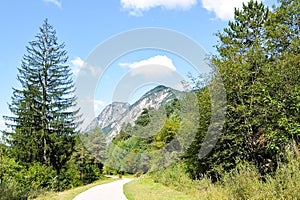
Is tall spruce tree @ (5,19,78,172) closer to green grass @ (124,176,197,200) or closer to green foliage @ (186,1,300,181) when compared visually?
green grass @ (124,176,197,200)

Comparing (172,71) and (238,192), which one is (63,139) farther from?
(238,192)

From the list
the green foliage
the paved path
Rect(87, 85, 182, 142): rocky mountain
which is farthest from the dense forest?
the paved path

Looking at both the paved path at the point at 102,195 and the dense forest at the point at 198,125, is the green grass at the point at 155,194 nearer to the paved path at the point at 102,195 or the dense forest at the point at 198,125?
the paved path at the point at 102,195

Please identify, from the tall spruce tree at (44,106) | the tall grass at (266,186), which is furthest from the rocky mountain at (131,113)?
the tall grass at (266,186)

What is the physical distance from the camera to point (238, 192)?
827 cm

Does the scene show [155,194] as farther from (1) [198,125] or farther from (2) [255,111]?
(2) [255,111]

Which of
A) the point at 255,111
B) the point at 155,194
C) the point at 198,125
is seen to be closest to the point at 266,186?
the point at 255,111

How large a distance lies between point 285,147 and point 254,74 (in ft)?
13.0

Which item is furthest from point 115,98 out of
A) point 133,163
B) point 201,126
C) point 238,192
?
point 133,163

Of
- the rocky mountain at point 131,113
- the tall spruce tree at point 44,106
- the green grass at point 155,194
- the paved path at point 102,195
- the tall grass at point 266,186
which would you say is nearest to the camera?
the tall grass at point 266,186

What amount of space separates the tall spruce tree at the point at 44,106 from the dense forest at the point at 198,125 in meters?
0.09

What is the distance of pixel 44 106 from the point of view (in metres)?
29.2

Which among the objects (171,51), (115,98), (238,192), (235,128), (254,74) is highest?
(171,51)

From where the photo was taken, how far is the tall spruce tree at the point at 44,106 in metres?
28.0
